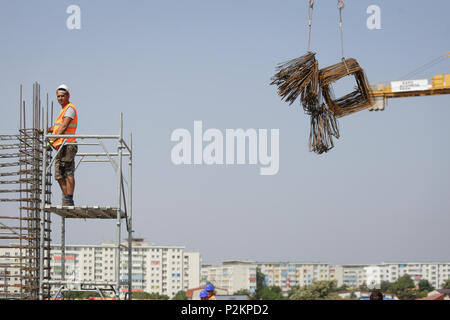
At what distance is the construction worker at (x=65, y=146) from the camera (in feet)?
35.2

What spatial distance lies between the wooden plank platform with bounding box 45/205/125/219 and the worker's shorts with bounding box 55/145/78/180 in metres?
0.62

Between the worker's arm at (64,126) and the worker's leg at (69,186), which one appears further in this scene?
the worker's leg at (69,186)

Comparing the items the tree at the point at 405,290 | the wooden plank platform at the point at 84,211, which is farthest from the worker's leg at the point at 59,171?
the tree at the point at 405,290

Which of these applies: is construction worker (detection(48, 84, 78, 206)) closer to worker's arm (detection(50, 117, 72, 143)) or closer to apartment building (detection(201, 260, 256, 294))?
worker's arm (detection(50, 117, 72, 143))

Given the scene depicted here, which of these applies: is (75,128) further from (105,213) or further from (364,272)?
(364,272)

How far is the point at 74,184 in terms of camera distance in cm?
1109

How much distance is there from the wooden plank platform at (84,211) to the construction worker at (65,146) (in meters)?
0.21

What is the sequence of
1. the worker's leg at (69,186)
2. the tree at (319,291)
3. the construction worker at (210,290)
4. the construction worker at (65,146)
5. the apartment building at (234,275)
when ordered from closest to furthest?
the construction worker at (210,290) < the construction worker at (65,146) < the worker's leg at (69,186) < the tree at (319,291) < the apartment building at (234,275)

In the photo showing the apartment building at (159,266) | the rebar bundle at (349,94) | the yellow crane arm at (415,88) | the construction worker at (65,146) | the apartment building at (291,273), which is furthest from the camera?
the apartment building at (291,273)

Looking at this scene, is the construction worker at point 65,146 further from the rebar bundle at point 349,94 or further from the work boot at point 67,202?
the rebar bundle at point 349,94

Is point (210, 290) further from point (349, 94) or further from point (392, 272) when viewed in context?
point (392, 272)

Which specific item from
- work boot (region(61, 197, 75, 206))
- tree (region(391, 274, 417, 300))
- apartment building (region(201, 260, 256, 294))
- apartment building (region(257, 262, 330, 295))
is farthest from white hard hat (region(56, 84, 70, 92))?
apartment building (region(257, 262, 330, 295))

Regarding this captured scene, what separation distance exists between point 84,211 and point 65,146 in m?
1.19
